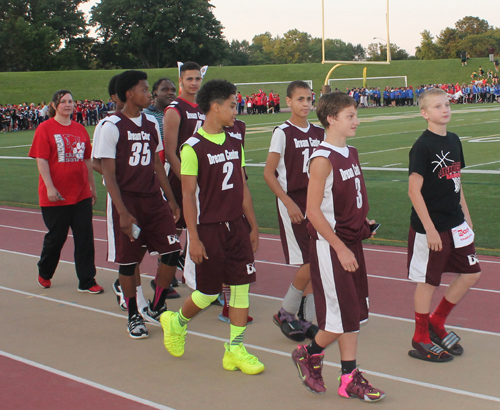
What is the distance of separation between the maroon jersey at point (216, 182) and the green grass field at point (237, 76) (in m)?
50.2

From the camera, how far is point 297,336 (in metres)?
4.75

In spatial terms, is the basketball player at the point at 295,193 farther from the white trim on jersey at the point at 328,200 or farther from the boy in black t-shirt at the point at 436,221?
the white trim on jersey at the point at 328,200

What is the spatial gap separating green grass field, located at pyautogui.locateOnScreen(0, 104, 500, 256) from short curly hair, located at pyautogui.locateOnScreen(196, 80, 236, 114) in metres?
4.47

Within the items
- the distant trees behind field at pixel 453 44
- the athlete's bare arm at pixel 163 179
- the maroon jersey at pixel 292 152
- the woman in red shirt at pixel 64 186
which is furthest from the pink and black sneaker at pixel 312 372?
the distant trees behind field at pixel 453 44

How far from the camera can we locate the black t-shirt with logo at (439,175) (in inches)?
164

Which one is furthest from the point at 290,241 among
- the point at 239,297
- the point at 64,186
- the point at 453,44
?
the point at 453,44

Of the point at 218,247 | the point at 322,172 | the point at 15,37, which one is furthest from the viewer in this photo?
the point at 15,37

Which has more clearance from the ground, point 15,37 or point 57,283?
point 15,37

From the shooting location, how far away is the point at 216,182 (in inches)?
162

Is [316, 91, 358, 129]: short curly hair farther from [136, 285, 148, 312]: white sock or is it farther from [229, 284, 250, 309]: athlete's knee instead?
[136, 285, 148, 312]: white sock

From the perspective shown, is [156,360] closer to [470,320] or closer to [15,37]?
[470,320]

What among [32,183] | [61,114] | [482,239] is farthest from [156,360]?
[32,183]

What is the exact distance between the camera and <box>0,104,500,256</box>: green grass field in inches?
349

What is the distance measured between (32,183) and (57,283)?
902cm
